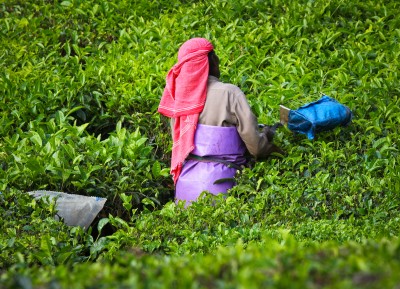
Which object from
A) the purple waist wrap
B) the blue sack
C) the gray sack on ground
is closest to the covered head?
the purple waist wrap

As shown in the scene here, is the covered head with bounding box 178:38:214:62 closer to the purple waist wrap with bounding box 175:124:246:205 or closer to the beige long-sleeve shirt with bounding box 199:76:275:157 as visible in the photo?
the beige long-sleeve shirt with bounding box 199:76:275:157

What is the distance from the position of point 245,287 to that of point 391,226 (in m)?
2.57

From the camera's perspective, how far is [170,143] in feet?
19.7

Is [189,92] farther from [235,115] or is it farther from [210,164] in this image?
[210,164]

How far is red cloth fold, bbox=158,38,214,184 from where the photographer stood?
534cm

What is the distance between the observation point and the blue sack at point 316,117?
534 centimetres

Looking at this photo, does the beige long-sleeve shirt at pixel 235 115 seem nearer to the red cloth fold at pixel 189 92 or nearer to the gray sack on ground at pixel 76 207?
the red cloth fold at pixel 189 92

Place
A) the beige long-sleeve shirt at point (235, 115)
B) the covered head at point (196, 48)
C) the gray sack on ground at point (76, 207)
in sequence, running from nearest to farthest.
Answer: the gray sack on ground at point (76, 207) < the beige long-sleeve shirt at point (235, 115) < the covered head at point (196, 48)

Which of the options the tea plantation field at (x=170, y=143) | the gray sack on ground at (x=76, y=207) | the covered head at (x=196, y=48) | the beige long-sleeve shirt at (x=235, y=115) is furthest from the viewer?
the covered head at (x=196, y=48)

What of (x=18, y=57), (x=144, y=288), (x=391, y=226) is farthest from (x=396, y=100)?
(x=144, y=288)

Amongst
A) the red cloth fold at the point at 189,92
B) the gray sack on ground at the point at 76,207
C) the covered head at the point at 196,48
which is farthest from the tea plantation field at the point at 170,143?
the covered head at the point at 196,48

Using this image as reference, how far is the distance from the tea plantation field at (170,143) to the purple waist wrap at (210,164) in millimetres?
142

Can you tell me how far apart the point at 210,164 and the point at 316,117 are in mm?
760

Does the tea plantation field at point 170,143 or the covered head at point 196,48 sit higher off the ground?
the covered head at point 196,48
